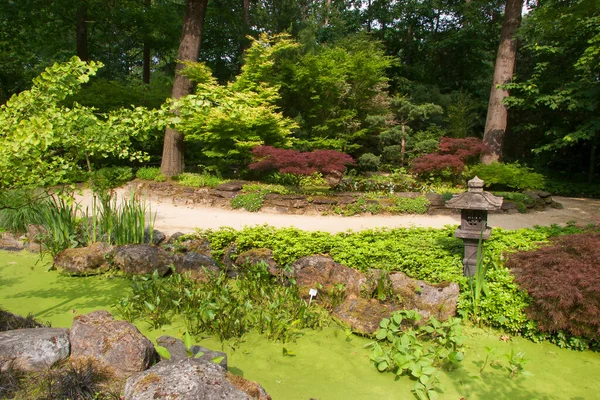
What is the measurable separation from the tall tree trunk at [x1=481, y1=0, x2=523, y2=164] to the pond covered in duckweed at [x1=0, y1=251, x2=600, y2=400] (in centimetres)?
964

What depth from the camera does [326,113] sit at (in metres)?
15.0

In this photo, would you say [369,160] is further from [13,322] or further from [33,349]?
[33,349]

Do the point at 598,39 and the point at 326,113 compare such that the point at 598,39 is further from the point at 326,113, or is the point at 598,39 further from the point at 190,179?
the point at 190,179

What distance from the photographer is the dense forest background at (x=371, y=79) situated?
12.0m

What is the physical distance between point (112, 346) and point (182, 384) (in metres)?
1.00

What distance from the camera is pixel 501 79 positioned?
1221 cm

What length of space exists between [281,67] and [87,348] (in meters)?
13.1

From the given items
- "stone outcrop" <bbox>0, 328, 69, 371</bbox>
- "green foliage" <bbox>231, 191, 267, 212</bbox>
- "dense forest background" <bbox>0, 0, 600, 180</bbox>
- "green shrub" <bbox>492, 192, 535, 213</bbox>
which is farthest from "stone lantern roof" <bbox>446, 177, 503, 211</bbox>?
"dense forest background" <bbox>0, 0, 600, 180</bbox>

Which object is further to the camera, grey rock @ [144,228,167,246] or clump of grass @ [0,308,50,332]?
grey rock @ [144,228,167,246]

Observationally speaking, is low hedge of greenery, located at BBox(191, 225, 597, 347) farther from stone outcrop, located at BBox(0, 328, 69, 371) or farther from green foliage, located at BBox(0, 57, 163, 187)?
stone outcrop, located at BBox(0, 328, 69, 371)

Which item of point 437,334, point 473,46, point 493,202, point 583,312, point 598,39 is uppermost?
point 473,46

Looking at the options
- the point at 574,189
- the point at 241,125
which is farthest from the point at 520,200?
the point at 241,125

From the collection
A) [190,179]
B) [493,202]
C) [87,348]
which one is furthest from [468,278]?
[190,179]

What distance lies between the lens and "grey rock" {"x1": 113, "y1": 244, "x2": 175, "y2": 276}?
5.34 metres
